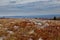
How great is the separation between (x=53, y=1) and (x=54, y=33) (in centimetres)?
46

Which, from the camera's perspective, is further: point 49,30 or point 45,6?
point 45,6

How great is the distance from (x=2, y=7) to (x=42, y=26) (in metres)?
0.48

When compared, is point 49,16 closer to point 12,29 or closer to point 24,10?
point 24,10

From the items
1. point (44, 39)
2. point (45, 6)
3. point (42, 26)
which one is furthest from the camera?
point (45, 6)

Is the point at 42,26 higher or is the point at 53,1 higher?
the point at 53,1

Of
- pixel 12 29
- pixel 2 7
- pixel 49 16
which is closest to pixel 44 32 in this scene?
pixel 12 29

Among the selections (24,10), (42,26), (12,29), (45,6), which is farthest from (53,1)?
(12,29)

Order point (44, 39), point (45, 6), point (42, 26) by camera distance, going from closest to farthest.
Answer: point (44, 39), point (42, 26), point (45, 6)

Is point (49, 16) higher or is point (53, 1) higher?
point (53, 1)

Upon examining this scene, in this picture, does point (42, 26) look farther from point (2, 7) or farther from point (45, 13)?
point (2, 7)

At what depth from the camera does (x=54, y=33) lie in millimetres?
860

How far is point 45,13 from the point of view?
125cm

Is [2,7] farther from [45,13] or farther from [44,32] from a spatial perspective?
[44,32]

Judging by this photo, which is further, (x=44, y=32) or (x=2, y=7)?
(x=2, y=7)
